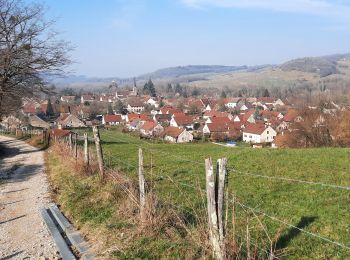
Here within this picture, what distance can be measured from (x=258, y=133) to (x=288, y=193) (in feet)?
228

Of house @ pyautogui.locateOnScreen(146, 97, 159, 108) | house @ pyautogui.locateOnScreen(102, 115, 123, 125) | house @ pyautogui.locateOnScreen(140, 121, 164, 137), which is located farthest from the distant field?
house @ pyautogui.locateOnScreen(146, 97, 159, 108)

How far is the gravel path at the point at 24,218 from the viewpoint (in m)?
7.68

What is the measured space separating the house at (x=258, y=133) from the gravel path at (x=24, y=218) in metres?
64.0

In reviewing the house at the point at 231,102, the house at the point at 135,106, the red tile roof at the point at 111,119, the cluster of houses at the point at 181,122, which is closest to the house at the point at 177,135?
the cluster of houses at the point at 181,122

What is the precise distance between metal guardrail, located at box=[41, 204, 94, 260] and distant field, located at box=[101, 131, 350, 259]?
2034 mm

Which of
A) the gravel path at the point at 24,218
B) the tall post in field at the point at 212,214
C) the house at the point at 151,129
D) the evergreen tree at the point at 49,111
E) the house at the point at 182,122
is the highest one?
the tall post in field at the point at 212,214

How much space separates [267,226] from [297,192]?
8.97 feet

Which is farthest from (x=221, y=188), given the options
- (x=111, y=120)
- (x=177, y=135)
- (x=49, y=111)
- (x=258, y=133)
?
(x=49, y=111)

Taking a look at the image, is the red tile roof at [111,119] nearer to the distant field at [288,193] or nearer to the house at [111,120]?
the house at [111,120]

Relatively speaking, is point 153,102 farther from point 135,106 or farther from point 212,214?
point 212,214

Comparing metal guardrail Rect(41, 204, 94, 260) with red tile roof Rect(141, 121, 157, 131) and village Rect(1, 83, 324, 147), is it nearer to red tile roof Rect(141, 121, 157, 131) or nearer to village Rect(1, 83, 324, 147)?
village Rect(1, 83, 324, 147)

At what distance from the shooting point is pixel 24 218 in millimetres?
10008

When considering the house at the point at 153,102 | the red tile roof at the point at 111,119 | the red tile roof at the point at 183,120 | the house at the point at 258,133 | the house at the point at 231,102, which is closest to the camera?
the house at the point at 258,133

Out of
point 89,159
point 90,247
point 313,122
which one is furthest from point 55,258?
point 313,122
